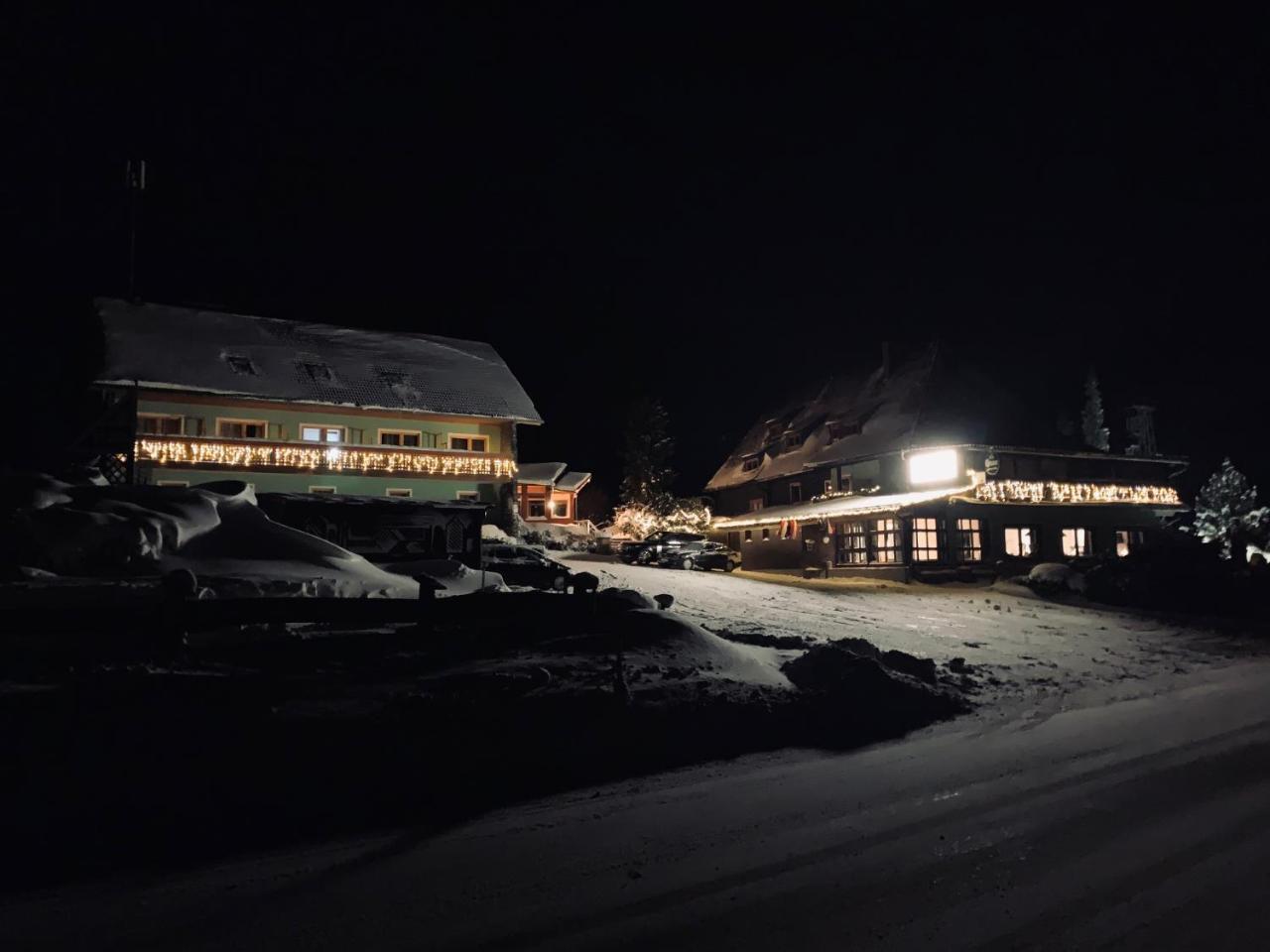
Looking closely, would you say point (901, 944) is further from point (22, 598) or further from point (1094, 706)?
point (22, 598)

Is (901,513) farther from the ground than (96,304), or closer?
closer

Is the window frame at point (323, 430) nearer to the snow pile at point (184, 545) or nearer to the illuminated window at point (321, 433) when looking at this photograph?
Result: the illuminated window at point (321, 433)

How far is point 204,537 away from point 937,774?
1581 cm

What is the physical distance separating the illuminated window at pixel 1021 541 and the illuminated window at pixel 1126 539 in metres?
5.27

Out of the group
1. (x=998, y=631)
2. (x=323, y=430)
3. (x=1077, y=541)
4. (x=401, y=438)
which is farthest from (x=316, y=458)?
(x=1077, y=541)

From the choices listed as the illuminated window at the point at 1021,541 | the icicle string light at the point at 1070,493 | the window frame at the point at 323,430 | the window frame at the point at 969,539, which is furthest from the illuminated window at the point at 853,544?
the window frame at the point at 323,430

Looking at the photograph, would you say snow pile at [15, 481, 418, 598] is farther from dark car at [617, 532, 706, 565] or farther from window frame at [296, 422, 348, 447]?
dark car at [617, 532, 706, 565]

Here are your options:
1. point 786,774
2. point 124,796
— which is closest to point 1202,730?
point 786,774

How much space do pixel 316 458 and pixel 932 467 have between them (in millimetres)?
27780

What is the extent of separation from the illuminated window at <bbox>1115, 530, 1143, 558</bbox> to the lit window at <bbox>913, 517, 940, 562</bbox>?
35.0 feet

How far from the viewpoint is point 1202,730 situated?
919cm

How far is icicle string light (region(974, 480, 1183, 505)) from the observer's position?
3522cm

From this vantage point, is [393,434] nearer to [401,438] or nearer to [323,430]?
[401,438]

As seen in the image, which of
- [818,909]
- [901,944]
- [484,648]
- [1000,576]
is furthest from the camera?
[1000,576]
